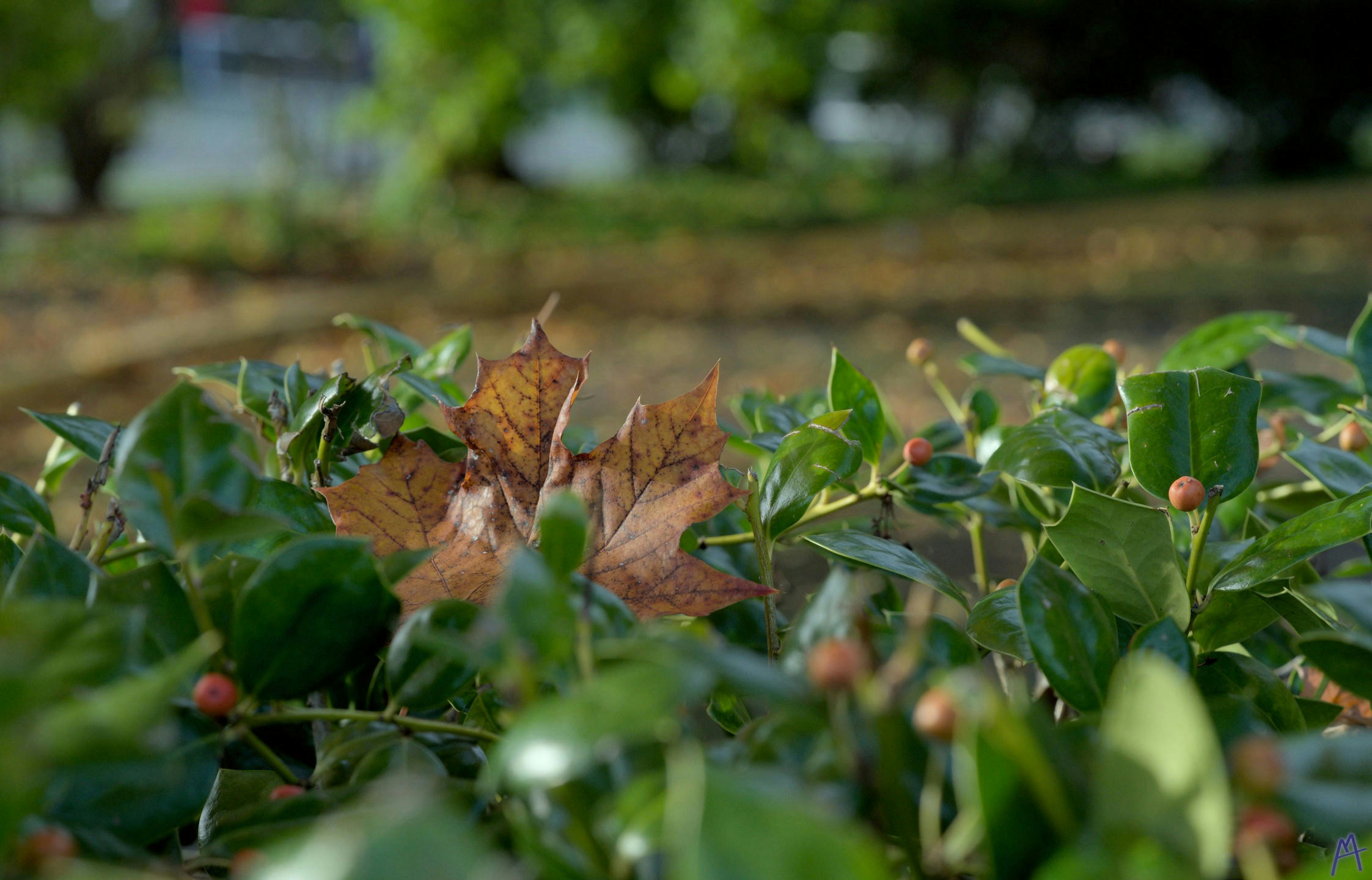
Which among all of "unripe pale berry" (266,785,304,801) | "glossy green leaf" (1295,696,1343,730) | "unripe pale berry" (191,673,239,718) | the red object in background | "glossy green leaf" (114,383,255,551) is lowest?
the red object in background

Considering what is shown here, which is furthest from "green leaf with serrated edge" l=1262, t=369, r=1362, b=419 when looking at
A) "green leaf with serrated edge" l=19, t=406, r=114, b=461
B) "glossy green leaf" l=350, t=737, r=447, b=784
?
"green leaf with serrated edge" l=19, t=406, r=114, b=461

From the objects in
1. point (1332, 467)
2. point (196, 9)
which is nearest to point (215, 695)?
point (1332, 467)

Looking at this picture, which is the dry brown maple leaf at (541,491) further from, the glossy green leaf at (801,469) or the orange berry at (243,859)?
the orange berry at (243,859)

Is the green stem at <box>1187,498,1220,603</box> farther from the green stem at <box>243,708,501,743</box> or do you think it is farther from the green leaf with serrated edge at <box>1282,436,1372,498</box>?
the green stem at <box>243,708,501,743</box>

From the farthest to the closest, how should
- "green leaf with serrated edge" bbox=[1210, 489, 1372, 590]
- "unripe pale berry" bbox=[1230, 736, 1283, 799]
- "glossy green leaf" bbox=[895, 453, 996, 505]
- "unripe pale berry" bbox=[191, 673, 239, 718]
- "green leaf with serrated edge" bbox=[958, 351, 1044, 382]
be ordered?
"green leaf with serrated edge" bbox=[958, 351, 1044, 382] → "glossy green leaf" bbox=[895, 453, 996, 505] → "green leaf with serrated edge" bbox=[1210, 489, 1372, 590] → "unripe pale berry" bbox=[191, 673, 239, 718] → "unripe pale berry" bbox=[1230, 736, 1283, 799]

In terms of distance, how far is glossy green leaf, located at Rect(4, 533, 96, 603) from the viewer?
1.37ft

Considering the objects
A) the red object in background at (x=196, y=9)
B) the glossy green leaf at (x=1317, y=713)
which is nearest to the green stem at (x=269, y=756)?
the glossy green leaf at (x=1317, y=713)

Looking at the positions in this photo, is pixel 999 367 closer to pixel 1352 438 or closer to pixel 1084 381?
pixel 1084 381

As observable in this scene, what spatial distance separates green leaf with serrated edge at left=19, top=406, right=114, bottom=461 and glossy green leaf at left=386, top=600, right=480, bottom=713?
0.74 feet

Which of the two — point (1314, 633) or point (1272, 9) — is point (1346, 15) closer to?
point (1272, 9)

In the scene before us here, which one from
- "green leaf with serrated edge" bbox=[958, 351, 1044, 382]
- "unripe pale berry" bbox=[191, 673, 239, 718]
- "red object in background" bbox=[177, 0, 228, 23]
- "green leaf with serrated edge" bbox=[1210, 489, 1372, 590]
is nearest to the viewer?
"unripe pale berry" bbox=[191, 673, 239, 718]

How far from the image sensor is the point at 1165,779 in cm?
30

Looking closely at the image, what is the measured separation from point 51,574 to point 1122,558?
449 mm

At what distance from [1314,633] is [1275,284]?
712cm
